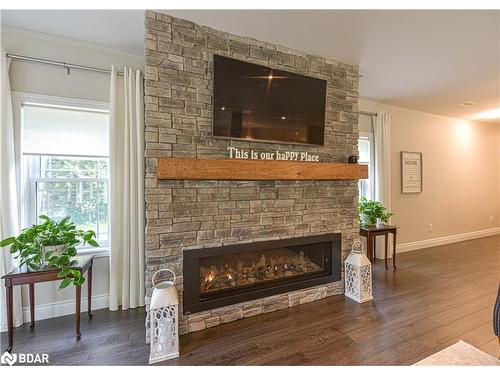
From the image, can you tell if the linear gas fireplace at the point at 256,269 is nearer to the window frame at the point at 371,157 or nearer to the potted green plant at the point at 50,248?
the potted green plant at the point at 50,248

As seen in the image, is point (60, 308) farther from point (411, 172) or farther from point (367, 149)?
point (411, 172)

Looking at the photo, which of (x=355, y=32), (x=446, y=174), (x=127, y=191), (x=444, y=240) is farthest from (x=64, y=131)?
(x=444, y=240)

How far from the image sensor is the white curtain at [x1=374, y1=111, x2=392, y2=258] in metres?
4.23

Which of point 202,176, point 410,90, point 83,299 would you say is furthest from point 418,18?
point 83,299

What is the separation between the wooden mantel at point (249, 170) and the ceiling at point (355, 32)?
1.17m

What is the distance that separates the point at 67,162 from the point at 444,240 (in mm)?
6463

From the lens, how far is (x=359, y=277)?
2701 mm

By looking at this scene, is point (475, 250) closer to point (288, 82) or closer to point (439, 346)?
point (439, 346)

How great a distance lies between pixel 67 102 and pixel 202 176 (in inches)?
62.0

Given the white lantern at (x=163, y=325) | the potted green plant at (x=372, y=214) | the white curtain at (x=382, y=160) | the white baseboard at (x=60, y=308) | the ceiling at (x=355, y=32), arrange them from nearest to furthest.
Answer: the white lantern at (x=163, y=325)
the ceiling at (x=355, y=32)
the white baseboard at (x=60, y=308)
the potted green plant at (x=372, y=214)
the white curtain at (x=382, y=160)

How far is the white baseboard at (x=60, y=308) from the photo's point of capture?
7.82ft

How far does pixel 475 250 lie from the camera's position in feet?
15.5

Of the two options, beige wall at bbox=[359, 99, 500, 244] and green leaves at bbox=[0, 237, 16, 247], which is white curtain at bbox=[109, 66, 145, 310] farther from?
beige wall at bbox=[359, 99, 500, 244]

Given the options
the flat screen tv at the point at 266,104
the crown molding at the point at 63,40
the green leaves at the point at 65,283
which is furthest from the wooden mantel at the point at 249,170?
the crown molding at the point at 63,40
